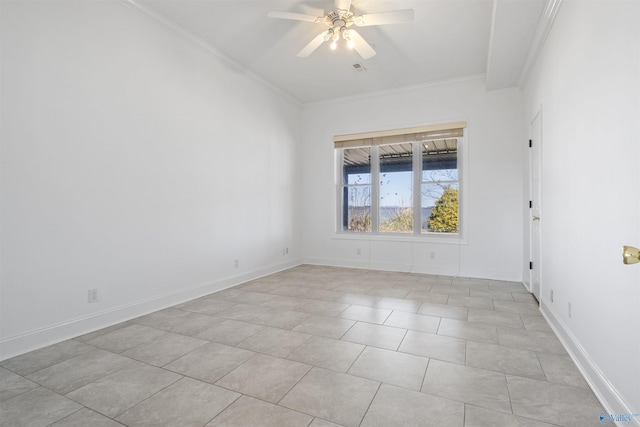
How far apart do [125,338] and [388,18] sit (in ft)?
11.9

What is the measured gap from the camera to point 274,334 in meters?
2.64

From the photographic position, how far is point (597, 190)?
1.85 m

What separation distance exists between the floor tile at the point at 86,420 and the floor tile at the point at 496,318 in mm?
2884

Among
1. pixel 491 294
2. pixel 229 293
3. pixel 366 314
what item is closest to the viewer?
pixel 366 314

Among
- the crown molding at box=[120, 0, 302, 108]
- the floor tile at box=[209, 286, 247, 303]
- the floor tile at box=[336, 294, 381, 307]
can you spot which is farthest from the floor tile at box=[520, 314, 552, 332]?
the crown molding at box=[120, 0, 302, 108]

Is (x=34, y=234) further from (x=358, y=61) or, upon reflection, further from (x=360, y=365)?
(x=358, y=61)

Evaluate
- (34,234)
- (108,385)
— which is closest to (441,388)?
(108,385)

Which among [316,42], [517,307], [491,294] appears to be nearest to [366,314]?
[517,307]

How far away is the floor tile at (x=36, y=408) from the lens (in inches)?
61.4

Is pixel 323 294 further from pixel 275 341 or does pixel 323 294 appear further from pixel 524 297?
pixel 524 297

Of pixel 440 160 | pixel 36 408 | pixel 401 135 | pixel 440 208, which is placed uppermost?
pixel 401 135

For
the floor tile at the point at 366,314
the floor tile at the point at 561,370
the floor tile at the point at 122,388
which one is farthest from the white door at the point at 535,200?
the floor tile at the point at 122,388

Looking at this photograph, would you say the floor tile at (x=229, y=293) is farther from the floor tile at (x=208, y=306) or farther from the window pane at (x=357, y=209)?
the window pane at (x=357, y=209)

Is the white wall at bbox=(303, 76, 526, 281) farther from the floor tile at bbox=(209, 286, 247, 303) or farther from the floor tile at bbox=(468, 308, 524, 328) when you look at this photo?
the floor tile at bbox=(209, 286, 247, 303)
